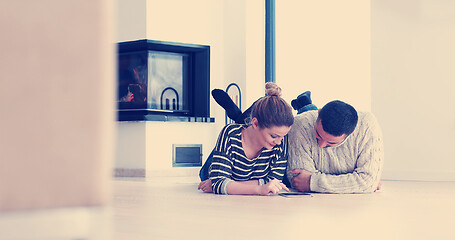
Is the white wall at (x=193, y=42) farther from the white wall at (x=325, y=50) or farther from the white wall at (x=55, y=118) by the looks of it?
the white wall at (x=55, y=118)

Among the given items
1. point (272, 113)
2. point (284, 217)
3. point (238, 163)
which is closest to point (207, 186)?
point (238, 163)

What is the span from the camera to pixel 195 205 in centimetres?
245

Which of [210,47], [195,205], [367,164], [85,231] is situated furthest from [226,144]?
[210,47]

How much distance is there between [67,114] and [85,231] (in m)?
0.15

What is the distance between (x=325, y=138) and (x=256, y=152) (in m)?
0.35

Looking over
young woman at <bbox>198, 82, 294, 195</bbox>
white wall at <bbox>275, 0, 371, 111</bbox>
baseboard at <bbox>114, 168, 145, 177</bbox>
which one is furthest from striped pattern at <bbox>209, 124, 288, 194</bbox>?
baseboard at <bbox>114, 168, 145, 177</bbox>

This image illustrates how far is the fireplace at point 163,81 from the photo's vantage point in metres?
5.38

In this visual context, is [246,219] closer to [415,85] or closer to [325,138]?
[325,138]

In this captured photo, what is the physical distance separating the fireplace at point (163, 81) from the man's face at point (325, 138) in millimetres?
2626

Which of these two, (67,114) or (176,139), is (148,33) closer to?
(176,139)

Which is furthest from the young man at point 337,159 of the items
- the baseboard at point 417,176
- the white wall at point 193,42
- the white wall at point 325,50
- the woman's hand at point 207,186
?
the white wall at point 193,42

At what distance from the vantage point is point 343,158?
9.81 feet

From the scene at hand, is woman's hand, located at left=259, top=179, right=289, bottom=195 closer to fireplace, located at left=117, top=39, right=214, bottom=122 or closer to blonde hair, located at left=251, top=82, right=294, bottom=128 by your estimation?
blonde hair, located at left=251, top=82, right=294, bottom=128

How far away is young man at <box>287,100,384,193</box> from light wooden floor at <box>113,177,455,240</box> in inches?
3.2
